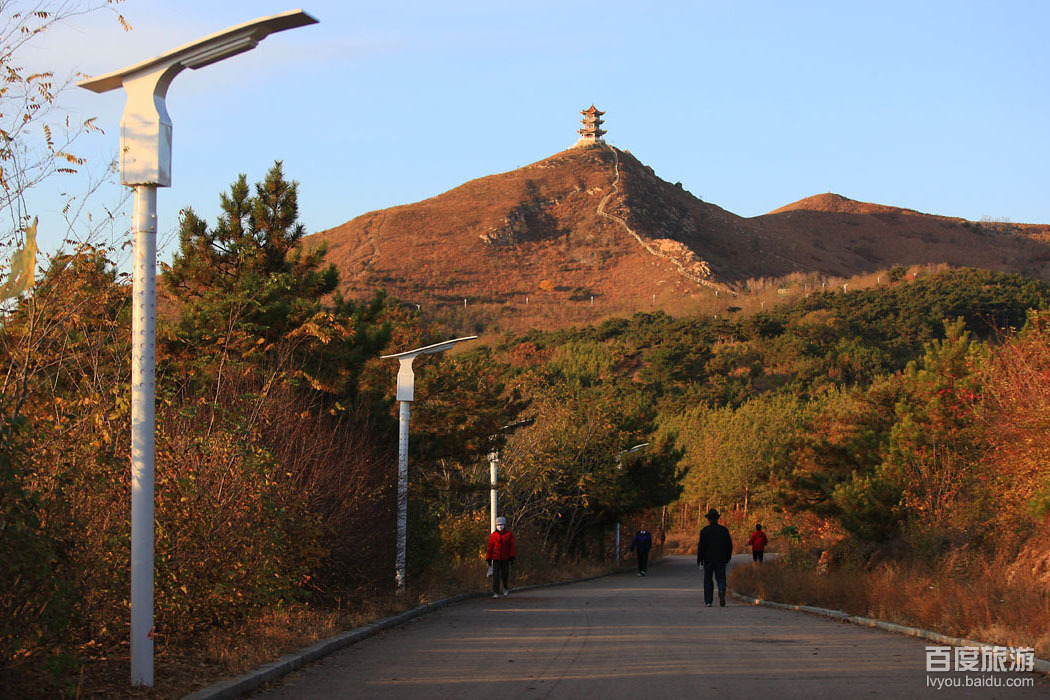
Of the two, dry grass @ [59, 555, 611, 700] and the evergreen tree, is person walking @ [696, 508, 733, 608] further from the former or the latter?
the evergreen tree

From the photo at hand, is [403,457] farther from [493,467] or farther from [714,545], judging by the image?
[493,467]

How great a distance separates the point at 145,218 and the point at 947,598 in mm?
10974

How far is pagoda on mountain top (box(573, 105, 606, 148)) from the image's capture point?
608 ft

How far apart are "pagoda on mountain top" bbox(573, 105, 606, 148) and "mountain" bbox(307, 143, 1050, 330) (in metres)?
4.45

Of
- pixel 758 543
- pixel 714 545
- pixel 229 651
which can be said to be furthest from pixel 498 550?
pixel 758 543

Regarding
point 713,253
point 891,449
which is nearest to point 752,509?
point 891,449

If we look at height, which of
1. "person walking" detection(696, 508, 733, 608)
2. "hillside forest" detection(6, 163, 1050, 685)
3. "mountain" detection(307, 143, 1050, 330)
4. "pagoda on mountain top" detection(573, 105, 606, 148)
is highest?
"pagoda on mountain top" detection(573, 105, 606, 148)

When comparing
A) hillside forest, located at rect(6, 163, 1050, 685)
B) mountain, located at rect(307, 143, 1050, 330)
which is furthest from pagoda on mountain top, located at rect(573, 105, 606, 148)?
hillside forest, located at rect(6, 163, 1050, 685)

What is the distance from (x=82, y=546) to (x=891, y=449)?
19716 mm

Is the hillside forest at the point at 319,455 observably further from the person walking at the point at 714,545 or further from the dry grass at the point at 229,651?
the person walking at the point at 714,545

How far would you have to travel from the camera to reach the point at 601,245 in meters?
151

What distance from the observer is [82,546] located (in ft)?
28.8

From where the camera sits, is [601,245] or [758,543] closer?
[758,543]

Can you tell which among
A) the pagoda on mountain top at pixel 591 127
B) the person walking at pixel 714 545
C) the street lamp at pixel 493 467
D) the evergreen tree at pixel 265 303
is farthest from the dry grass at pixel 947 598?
the pagoda on mountain top at pixel 591 127
